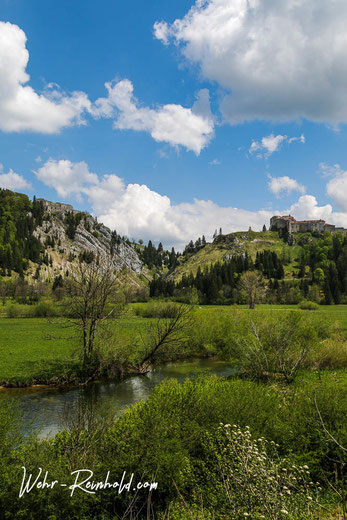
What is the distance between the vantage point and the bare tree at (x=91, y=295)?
29.6m

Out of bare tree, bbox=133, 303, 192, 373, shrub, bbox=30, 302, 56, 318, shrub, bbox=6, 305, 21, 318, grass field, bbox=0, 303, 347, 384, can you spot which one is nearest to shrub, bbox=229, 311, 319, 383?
bare tree, bbox=133, 303, 192, 373

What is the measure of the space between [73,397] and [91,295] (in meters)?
9.52

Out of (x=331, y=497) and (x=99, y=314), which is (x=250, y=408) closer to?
(x=331, y=497)

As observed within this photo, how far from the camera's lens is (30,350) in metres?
38.2

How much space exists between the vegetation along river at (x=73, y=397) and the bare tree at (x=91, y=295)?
4092mm

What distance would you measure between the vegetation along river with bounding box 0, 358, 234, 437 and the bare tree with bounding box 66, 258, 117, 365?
4092 mm

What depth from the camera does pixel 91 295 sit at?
1166 inches

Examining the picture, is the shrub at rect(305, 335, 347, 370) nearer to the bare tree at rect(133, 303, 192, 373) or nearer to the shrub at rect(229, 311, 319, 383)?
the shrub at rect(229, 311, 319, 383)

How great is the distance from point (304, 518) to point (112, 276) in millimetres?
25902

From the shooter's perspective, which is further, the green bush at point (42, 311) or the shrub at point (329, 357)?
the green bush at point (42, 311)

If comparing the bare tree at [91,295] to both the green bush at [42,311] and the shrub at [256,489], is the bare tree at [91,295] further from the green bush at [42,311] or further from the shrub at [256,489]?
the green bush at [42,311]

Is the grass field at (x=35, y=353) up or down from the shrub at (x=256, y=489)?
down

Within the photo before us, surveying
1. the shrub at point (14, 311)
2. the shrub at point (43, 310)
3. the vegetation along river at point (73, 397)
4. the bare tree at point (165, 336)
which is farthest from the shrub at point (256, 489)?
the shrub at point (14, 311)

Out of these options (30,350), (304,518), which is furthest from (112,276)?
(304,518)
